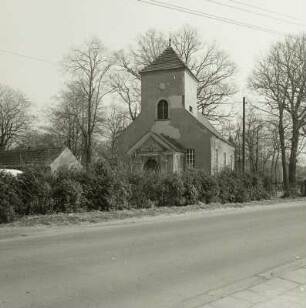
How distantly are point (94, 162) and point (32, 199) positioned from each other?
427 centimetres

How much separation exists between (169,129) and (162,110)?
207cm

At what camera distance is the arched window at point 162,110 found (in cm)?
3797

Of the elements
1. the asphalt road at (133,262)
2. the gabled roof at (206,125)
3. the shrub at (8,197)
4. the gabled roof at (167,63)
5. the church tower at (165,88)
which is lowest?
the asphalt road at (133,262)

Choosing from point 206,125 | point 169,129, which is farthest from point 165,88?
point 206,125

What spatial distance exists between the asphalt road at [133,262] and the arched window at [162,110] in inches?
991

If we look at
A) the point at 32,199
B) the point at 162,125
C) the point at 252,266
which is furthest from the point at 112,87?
the point at 252,266

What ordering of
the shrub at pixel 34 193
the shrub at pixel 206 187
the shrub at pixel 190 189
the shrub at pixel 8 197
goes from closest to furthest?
the shrub at pixel 8 197
the shrub at pixel 34 193
the shrub at pixel 190 189
the shrub at pixel 206 187

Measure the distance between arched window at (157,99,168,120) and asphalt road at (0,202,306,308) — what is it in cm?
2518

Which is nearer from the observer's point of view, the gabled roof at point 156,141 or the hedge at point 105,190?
the hedge at point 105,190

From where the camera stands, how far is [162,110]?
125 ft

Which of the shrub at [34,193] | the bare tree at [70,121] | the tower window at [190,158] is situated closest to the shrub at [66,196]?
the shrub at [34,193]

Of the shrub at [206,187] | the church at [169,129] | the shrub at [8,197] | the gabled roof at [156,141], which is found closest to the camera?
the shrub at [8,197]

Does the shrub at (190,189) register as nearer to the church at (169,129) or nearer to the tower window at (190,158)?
the church at (169,129)

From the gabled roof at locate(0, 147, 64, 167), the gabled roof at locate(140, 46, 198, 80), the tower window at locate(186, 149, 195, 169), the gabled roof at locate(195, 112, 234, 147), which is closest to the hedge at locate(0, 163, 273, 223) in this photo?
the tower window at locate(186, 149, 195, 169)
